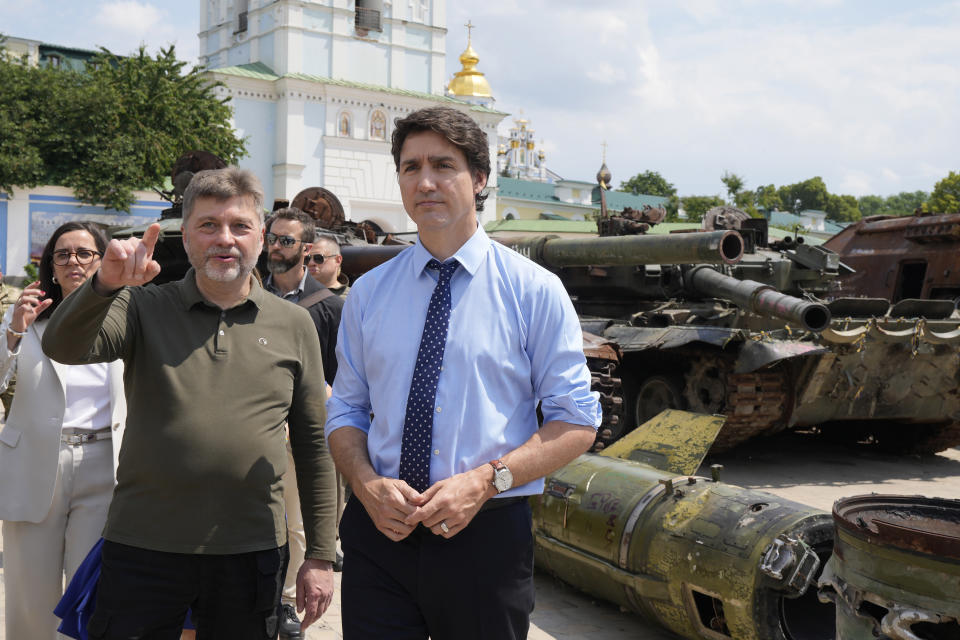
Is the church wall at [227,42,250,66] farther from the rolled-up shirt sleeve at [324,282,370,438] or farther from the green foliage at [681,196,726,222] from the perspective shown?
the rolled-up shirt sleeve at [324,282,370,438]

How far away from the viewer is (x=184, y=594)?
263cm

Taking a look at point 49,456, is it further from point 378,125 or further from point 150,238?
point 378,125

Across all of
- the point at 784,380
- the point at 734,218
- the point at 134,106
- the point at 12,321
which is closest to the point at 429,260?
the point at 12,321

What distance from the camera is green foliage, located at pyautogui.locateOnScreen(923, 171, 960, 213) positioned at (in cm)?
3469

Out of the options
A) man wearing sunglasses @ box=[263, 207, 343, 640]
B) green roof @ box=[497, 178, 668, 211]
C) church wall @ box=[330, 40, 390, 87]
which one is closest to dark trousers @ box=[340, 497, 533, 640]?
man wearing sunglasses @ box=[263, 207, 343, 640]

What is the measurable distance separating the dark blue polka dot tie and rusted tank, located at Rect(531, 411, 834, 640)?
2.11m

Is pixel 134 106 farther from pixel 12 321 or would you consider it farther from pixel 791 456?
pixel 12 321

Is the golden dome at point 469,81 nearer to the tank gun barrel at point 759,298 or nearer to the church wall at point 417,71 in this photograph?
the church wall at point 417,71

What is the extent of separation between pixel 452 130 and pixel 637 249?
7.46m

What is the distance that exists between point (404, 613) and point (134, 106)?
29846 mm

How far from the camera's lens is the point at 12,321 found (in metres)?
3.37

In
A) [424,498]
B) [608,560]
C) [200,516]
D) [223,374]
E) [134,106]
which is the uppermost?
[134,106]

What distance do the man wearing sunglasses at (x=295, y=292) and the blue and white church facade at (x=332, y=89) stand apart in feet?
106

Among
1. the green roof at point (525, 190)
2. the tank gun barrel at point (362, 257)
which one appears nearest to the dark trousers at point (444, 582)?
the tank gun barrel at point (362, 257)
